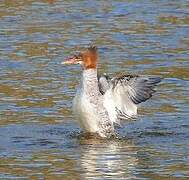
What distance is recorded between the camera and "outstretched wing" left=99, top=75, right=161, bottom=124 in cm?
1323

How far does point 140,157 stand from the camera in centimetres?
1158

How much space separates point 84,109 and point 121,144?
0.72 metres

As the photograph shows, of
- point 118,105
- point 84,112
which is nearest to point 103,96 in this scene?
point 118,105

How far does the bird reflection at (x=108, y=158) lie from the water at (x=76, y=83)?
0.03 ft

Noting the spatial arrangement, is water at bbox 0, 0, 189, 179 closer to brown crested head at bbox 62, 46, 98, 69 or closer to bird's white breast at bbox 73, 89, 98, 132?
bird's white breast at bbox 73, 89, 98, 132

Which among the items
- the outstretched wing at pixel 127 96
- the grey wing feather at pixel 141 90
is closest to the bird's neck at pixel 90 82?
the outstretched wing at pixel 127 96

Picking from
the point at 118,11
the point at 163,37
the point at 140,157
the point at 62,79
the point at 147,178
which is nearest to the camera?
the point at 147,178

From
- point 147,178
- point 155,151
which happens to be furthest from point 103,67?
point 147,178

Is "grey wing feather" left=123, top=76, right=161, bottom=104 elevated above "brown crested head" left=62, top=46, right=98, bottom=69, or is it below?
below

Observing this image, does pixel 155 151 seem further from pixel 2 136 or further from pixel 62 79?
pixel 62 79

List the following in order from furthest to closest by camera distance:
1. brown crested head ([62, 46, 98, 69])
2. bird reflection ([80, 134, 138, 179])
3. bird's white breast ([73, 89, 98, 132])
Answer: brown crested head ([62, 46, 98, 69]), bird's white breast ([73, 89, 98, 132]), bird reflection ([80, 134, 138, 179])

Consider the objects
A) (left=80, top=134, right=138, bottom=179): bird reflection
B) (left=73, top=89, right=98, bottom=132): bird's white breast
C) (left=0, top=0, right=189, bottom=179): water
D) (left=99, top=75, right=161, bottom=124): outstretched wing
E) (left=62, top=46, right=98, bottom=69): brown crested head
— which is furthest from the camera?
(left=99, top=75, right=161, bottom=124): outstretched wing

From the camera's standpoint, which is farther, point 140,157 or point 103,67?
point 103,67

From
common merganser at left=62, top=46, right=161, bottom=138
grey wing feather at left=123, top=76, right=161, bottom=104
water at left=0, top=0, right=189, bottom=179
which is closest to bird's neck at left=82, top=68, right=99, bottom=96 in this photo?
common merganser at left=62, top=46, right=161, bottom=138
